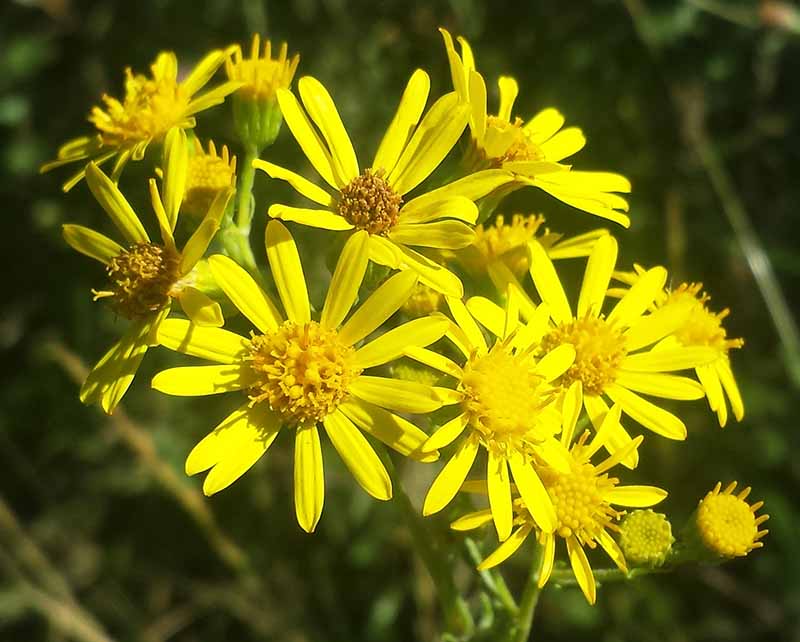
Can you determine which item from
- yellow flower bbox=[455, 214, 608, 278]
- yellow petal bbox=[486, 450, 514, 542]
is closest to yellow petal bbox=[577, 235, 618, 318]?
yellow flower bbox=[455, 214, 608, 278]

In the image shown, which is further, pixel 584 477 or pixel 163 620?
pixel 163 620

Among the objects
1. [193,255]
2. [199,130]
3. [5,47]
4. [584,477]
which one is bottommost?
[584,477]

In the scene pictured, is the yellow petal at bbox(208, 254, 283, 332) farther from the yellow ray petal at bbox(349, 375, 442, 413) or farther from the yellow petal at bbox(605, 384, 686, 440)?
the yellow petal at bbox(605, 384, 686, 440)

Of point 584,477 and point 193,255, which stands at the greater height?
point 193,255

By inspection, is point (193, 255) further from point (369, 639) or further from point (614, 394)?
point (369, 639)

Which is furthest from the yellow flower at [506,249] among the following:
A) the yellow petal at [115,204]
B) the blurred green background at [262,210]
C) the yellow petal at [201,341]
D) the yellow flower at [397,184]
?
the blurred green background at [262,210]

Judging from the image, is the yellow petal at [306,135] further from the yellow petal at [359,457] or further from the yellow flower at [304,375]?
the yellow petal at [359,457]

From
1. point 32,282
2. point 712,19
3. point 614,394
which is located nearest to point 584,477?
point 614,394
